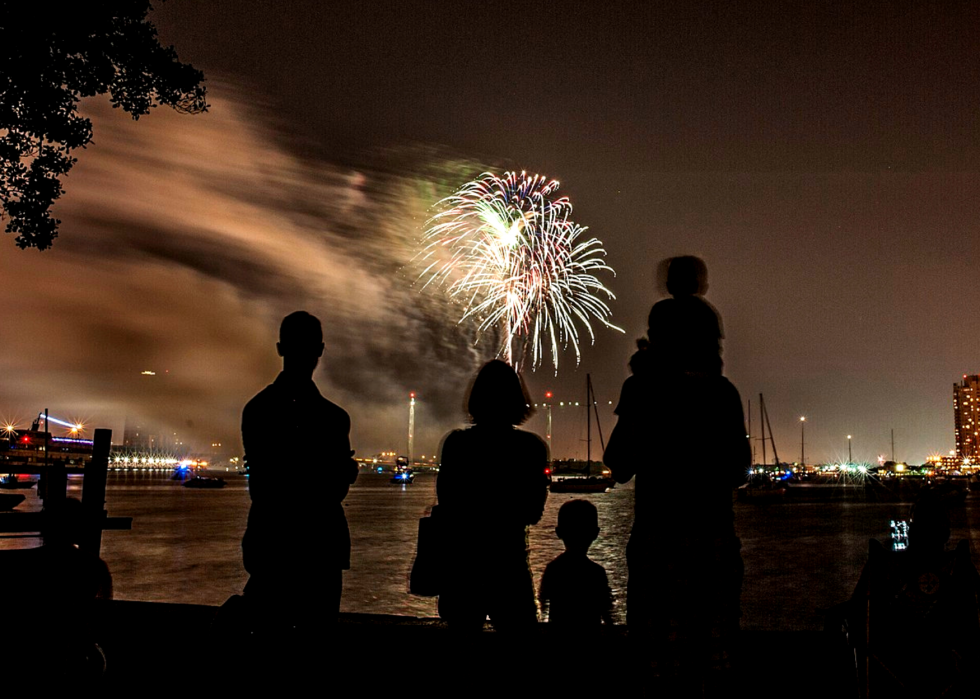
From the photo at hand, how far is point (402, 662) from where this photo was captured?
5387 millimetres

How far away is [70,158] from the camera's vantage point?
1129 centimetres

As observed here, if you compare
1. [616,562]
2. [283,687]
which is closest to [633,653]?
[283,687]

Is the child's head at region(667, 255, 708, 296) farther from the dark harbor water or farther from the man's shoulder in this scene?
the man's shoulder

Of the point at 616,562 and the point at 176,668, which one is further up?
the point at 176,668

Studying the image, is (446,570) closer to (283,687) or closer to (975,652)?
(283,687)

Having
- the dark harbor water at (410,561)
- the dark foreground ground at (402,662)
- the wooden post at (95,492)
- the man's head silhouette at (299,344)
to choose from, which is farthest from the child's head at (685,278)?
the wooden post at (95,492)

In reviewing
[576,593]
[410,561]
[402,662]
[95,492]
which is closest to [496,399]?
[576,593]

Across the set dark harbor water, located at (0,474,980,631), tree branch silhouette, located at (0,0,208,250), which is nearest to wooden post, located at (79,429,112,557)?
tree branch silhouette, located at (0,0,208,250)

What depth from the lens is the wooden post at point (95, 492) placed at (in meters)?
9.73

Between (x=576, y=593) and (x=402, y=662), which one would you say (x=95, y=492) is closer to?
(x=402, y=662)

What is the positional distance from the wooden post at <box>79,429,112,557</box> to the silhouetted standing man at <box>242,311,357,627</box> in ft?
22.8

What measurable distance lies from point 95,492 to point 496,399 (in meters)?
8.74

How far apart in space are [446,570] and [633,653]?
3.08ft

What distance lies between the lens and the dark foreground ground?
356 cm
